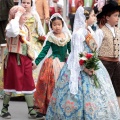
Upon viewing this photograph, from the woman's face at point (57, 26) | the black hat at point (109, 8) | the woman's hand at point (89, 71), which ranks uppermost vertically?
the black hat at point (109, 8)

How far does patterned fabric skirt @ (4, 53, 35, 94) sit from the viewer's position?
8.11m

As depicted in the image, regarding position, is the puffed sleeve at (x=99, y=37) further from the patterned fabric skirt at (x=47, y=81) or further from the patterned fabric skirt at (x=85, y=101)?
the patterned fabric skirt at (x=85, y=101)

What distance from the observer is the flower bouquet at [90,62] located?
7.35 m

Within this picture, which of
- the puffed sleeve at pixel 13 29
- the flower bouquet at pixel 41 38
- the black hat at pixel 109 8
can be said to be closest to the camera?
the puffed sleeve at pixel 13 29

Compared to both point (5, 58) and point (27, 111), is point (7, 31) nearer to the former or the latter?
point (5, 58)

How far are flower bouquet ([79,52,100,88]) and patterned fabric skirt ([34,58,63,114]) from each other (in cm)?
92

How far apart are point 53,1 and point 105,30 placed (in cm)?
531

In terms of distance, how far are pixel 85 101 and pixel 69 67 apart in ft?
1.64

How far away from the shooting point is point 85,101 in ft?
23.7

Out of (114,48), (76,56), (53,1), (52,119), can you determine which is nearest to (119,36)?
(114,48)

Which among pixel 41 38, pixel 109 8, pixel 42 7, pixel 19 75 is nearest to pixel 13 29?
pixel 19 75

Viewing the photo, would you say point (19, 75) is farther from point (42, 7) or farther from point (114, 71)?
point (42, 7)

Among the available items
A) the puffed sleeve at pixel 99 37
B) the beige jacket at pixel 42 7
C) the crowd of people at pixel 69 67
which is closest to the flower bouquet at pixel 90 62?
the crowd of people at pixel 69 67

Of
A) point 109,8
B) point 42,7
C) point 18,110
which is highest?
point 109,8
